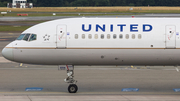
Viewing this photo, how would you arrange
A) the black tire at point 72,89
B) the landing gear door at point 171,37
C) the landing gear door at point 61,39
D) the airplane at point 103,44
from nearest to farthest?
the landing gear door at point 171,37, the airplane at point 103,44, the landing gear door at point 61,39, the black tire at point 72,89

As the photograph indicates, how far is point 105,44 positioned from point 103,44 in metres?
0.11

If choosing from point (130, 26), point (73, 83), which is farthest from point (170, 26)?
point (73, 83)

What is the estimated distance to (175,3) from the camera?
18350cm

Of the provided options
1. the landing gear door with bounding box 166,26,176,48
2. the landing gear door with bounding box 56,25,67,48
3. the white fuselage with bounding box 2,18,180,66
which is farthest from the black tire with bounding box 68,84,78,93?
the landing gear door with bounding box 166,26,176,48

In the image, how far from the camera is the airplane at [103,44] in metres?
17.0

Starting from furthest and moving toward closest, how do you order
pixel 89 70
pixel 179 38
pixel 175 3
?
1. pixel 175 3
2. pixel 89 70
3. pixel 179 38

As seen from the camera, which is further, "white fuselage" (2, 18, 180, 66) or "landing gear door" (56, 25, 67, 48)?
"landing gear door" (56, 25, 67, 48)

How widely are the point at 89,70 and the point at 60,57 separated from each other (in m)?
7.75

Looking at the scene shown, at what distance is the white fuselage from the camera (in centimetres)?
1695

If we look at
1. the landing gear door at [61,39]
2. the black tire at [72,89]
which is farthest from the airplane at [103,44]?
the black tire at [72,89]

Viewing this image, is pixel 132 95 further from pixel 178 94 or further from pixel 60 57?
pixel 60 57

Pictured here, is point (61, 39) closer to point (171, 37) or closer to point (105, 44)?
point (105, 44)

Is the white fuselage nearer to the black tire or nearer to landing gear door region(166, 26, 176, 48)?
landing gear door region(166, 26, 176, 48)

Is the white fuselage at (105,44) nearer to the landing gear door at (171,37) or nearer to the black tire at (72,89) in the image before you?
the landing gear door at (171,37)
